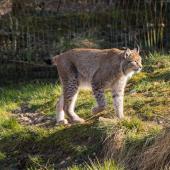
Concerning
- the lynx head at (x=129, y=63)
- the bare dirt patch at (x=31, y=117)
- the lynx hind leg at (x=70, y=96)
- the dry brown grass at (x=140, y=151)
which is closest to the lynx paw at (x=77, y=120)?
the lynx hind leg at (x=70, y=96)

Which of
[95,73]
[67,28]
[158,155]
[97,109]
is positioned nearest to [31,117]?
[95,73]

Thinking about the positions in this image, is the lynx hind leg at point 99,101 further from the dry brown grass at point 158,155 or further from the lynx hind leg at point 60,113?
the dry brown grass at point 158,155

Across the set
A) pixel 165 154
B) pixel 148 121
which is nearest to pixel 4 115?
pixel 148 121

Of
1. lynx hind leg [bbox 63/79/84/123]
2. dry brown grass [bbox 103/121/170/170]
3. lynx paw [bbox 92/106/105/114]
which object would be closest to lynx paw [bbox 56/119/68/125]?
lynx hind leg [bbox 63/79/84/123]

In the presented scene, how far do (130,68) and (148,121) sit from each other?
101 centimetres

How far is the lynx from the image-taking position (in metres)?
9.68

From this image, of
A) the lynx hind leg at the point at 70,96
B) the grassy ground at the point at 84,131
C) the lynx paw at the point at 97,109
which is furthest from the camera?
the lynx hind leg at the point at 70,96

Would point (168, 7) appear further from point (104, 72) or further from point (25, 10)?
point (104, 72)

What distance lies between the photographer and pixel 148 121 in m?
9.02

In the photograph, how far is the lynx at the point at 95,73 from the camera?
9.68 metres

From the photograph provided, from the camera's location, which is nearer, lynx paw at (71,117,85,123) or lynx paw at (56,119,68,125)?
lynx paw at (71,117,85,123)

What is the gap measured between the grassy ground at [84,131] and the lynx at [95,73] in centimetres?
24

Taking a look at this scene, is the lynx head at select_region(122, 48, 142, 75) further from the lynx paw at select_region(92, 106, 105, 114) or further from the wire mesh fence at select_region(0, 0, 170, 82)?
the wire mesh fence at select_region(0, 0, 170, 82)

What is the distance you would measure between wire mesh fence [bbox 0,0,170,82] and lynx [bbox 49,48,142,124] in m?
3.20
